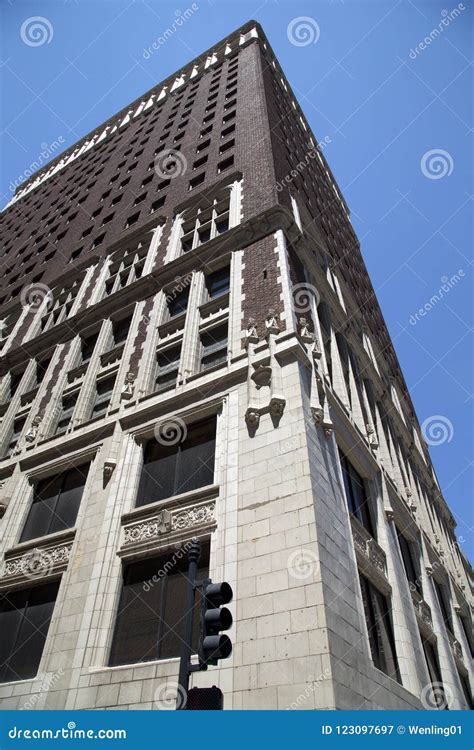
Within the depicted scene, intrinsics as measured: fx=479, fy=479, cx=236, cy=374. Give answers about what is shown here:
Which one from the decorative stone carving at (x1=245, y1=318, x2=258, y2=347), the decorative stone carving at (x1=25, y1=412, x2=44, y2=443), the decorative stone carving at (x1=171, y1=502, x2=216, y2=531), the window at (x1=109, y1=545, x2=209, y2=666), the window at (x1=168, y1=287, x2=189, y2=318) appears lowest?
the window at (x1=109, y1=545, x2=209, y2=666)

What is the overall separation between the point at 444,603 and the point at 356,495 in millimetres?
12757

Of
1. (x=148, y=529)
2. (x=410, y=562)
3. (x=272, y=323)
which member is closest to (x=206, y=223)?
(x=272, y=323)

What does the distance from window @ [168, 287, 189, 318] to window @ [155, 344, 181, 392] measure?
2.60m

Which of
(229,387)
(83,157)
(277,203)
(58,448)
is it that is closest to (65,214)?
(83,157)

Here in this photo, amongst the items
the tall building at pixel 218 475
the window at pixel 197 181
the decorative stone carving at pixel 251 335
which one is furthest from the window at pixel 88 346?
the window at pixel 197 181

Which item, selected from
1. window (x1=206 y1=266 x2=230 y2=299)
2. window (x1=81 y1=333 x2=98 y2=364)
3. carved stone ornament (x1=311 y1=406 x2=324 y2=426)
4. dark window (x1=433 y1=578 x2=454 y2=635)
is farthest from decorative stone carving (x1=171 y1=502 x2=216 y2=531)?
dark window (x1=433 y1=578 x2=454 y2=635)

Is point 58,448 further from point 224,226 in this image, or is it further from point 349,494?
point 224,226

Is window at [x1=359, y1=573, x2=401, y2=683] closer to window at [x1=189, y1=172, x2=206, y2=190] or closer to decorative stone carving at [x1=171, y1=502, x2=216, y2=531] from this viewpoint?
decorative stone carving at [x1=171, y1=502, x2=216, y2=531]

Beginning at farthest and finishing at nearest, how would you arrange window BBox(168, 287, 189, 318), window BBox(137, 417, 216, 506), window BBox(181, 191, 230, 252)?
window BBox(181, 191, 230, 252)
window BBox(168, 287, 189, 318)
window BBox(137, 417, 216, 506)

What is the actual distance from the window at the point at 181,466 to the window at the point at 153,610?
203 cm

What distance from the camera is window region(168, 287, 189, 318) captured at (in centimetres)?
2142

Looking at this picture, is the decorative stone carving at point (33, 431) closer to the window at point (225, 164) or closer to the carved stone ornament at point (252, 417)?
the carved stone ornament at point (252, 417)

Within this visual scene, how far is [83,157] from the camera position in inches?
2333
